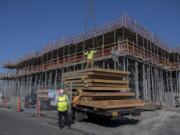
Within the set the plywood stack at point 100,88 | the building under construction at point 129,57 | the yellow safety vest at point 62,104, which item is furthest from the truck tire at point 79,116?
the building under construction at point 129,57

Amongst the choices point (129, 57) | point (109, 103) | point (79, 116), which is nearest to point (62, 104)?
point (79, 116)

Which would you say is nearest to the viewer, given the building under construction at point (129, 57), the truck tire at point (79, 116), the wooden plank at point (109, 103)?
the wooden plank at point (109, 103)

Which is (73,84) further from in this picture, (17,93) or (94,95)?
(17,93)

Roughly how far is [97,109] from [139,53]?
12243 millimetres

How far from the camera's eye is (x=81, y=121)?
1154 centimetres

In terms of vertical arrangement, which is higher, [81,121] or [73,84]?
[73,84]

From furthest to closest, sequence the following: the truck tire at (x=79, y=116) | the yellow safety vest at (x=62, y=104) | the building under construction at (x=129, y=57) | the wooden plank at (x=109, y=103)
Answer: the building under construction at (x=129, y=57) < the truck tire at (x=79, y=116) < the yellow safety vest at (x=62, y=104) < the wooden plank at (x=109, y=103)

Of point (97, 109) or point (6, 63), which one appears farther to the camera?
point (6, 63)

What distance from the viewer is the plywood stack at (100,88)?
35.1 ft

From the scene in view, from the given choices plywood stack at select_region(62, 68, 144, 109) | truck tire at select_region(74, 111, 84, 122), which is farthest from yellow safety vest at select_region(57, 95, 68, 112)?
truck tire at select_region(74, 111, 84, 122)

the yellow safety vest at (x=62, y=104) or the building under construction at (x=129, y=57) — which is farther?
the building under construction at (x=129, y=57)

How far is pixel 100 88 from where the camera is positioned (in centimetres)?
1096

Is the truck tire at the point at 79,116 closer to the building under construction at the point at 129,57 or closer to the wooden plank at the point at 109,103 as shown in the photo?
the wooden plank at the point at 109,103

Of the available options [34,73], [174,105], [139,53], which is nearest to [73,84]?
[139,53]
